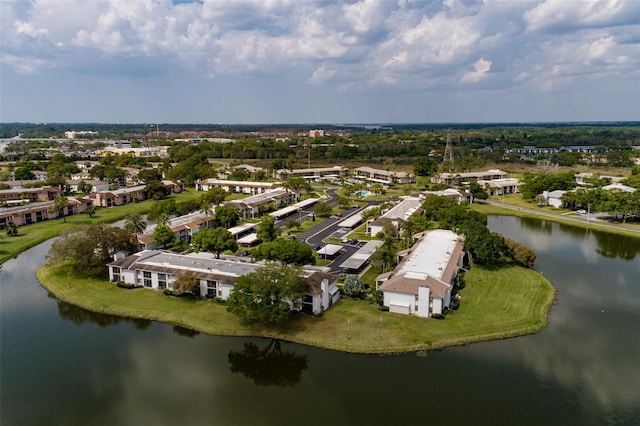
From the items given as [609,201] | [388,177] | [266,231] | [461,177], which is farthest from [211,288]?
[461,177]

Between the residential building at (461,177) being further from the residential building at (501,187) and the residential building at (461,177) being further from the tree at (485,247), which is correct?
the tree at (485,247)

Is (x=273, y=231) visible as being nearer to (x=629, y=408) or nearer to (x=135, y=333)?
(x=135, y=333)

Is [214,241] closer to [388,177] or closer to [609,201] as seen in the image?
[609,201]

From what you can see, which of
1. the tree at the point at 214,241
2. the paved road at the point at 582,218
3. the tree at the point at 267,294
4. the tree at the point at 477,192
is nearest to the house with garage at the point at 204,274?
the tree at the point at 214,241

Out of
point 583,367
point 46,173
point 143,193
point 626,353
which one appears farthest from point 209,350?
point 46,173

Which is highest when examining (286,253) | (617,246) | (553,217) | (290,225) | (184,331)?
(286,253)

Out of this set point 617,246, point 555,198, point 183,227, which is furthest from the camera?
point 555,198

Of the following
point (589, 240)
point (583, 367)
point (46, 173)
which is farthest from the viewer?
point (46, 173)
